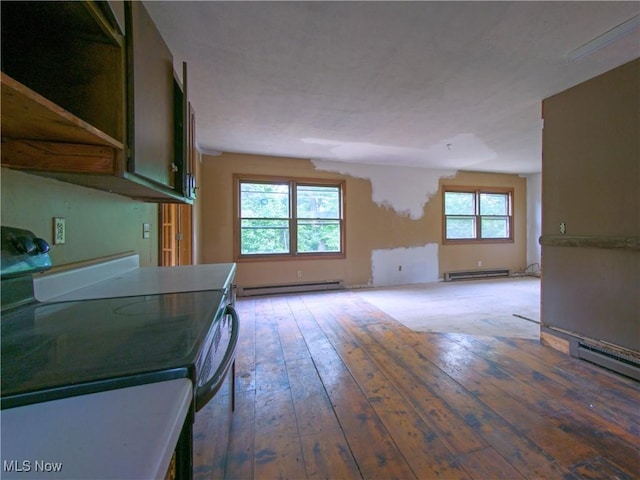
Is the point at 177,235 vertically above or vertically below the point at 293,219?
below

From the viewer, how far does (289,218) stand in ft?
17.0

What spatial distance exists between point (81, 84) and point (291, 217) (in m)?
4.12

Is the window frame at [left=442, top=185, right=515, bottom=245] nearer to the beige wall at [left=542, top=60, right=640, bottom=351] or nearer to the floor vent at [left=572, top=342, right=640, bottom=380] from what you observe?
the beige wall at [left=542, top=60, right=640, bottom=351]

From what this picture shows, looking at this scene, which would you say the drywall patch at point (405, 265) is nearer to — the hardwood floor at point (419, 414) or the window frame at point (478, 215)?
the window frame at point (478, 215)

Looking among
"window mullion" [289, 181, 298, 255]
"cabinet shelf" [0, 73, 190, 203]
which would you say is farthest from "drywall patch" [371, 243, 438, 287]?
"cabinet shelf" [0, 73, 190, 203]

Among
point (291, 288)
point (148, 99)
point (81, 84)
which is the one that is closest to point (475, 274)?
point (291, 288)

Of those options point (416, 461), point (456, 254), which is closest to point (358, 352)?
point (416, 461)

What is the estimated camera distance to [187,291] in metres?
1.34

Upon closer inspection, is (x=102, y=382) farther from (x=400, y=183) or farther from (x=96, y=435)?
(x=400, y=183)

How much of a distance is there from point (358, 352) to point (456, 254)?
466 centimetres

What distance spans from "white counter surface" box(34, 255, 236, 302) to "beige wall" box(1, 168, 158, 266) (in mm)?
86

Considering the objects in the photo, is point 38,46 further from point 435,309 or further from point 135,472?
point 435,309

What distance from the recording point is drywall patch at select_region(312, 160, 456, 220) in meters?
5.64

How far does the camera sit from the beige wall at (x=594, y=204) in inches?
85.5
